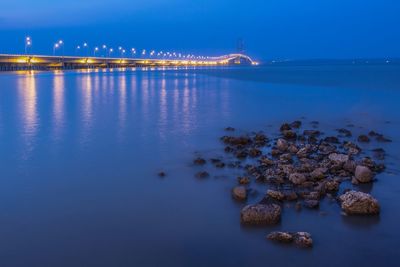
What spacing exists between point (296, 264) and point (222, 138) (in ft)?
24.6

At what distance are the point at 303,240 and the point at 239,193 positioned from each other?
1903 mm

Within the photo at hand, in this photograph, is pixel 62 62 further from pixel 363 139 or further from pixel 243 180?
pixel 243 180

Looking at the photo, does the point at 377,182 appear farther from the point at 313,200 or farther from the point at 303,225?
the point at 303,225

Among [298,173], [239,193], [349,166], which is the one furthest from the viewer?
[349,166]

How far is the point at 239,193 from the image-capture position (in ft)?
24.4

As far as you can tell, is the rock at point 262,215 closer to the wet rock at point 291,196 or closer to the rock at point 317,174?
the wet rock at point 291,196

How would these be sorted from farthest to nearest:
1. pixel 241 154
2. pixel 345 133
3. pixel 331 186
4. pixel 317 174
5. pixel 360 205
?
pixel 345 133 < pixel 241 154 < pixel 317 174 < pixel 331 186 < pixel 360 205

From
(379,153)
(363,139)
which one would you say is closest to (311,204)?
(379,153)

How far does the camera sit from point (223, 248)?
18.6 ft

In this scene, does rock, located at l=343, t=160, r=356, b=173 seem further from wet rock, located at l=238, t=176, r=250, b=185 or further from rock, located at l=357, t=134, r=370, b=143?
rock, located at l=357, t=134, r=370, b=143

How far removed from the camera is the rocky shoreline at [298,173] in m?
6.44

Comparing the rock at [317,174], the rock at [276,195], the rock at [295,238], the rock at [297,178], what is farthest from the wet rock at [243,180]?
the rock at [295,238]

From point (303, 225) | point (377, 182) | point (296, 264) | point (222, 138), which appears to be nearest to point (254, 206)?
point (303, 225)

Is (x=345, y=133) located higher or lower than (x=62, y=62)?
lower
